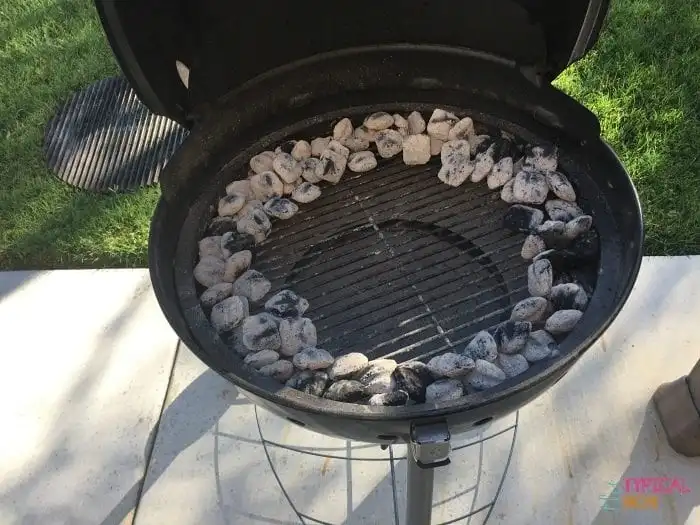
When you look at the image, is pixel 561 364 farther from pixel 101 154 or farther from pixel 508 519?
pixel 101 154

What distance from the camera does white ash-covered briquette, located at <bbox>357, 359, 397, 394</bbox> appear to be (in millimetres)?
985

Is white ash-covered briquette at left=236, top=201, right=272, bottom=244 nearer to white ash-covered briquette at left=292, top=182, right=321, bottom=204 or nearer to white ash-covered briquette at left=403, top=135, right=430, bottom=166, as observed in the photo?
white ash-covered briquette at left=292, top=182, right=321, bottom=204

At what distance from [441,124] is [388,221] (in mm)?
221

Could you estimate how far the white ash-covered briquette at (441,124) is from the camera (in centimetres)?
133

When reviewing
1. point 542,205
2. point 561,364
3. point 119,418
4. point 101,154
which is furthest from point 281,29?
point 101,154

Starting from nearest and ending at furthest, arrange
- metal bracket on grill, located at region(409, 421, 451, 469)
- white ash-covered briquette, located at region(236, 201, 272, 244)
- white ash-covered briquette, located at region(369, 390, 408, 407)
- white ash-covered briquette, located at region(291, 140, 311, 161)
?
metal bracket on grill, located at region(409, 421, 451, 469) < white ash-covered briquette, located at region(369, 390, 408, 407) < white ash-covered briquette, located at region(236, 201, 272, 244) < white ash-covered briquette, located at region(291, 140, 311, 161)

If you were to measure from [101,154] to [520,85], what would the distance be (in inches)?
61.3

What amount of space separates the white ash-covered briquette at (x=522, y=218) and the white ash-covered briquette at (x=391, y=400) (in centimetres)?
43

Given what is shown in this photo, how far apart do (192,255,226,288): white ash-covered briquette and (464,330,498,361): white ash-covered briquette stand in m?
0.44

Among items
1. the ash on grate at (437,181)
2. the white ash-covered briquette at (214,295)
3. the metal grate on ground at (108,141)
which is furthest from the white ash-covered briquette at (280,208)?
the metal grate on ground at (108,141)

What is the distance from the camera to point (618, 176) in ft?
3.63

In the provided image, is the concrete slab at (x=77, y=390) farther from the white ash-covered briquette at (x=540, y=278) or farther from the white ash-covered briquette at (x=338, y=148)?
the white ash-covered briquette at (x=540, y=278)

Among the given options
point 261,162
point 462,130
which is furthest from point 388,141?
point 261,162

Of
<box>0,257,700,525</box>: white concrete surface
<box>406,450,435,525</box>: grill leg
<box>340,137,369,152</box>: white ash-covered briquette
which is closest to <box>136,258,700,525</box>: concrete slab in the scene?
<box>0,257,700,525</box>: white concrete surface
